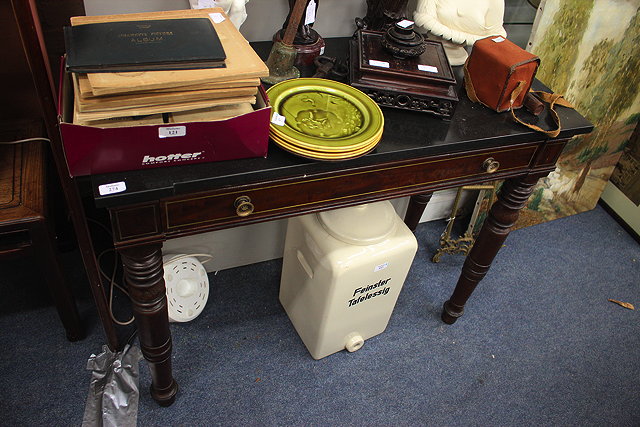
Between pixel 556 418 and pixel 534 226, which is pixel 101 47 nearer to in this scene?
pixel 556 418

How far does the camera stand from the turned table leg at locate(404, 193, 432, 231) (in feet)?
7.03

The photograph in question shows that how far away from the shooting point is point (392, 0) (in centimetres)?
159

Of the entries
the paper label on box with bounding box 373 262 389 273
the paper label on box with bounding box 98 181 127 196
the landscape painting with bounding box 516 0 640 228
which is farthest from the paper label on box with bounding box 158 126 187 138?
the landscape painting with bounding box 516 0 640 228

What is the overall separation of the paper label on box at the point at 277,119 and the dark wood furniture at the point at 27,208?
0.66 meters

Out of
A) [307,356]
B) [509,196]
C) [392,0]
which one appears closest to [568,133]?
[509,196]

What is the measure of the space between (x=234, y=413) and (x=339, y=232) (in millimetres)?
648

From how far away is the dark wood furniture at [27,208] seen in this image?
4.55 ft

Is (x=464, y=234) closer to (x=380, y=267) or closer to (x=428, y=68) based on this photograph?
(x=380, y=267)

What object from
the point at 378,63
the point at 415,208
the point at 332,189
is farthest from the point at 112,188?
the point at 415,208

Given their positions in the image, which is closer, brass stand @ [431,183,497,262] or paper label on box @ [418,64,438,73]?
paper label on box @ [418,64,438,73]

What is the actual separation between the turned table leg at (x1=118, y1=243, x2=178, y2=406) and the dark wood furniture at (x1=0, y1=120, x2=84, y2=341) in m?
0.30

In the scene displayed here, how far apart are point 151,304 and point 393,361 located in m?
0.93

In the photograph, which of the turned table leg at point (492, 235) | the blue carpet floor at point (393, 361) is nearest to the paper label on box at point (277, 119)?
the turned table leg at point (492, 235)

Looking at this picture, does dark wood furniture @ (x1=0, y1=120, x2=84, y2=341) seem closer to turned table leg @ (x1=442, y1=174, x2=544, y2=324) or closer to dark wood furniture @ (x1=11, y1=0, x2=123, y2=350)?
dark wood furniture @ (x1=11, y1=0, x2=123, y2=350)
